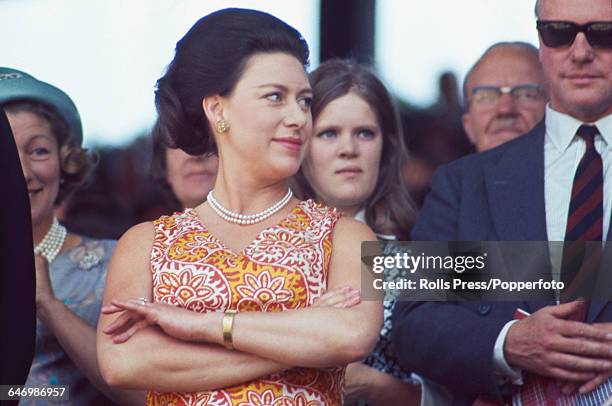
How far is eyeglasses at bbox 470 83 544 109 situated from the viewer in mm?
4656

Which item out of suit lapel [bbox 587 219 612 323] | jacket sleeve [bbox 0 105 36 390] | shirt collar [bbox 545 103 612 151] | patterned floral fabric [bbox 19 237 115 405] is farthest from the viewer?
patterned floral fabric [bbox 19 237 115 405]

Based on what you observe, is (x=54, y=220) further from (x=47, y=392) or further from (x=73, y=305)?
(x=47, y=392)

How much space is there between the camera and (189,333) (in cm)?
300

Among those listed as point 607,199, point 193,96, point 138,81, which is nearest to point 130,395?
point 193,96

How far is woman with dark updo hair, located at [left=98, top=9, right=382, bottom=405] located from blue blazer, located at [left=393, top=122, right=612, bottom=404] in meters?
0.42

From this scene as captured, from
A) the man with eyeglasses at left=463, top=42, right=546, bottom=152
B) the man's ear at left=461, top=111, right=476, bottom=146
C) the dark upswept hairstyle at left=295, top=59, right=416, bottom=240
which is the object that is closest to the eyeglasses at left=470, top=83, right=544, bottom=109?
the man with eyeglasses at left=463, top=42, right=546, bottom=152

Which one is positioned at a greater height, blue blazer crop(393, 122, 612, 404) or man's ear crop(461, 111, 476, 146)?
man's ear crop(461, 111, 476, 146)

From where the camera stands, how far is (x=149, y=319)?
3035 millimetres

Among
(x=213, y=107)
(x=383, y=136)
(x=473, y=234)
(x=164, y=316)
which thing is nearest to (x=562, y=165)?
(x=473, y=234)

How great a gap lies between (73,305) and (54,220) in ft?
1.04

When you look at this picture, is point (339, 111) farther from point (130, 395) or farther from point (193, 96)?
point (130, 395)

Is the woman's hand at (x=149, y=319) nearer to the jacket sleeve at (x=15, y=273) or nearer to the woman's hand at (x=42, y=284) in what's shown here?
the jacket sleeve at (x=15, y=273)

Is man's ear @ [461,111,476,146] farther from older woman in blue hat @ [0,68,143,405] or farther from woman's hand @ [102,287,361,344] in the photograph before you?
woman's hand @ [102,287,361,344]

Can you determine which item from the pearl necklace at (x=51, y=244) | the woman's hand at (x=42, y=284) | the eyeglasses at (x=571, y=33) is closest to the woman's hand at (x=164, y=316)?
the woman's hand at (x=42, y=284)
